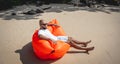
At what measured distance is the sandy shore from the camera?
691cm

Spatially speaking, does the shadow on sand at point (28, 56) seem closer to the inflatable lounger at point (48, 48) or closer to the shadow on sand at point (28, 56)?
the shadow on sand at point (28, 56)

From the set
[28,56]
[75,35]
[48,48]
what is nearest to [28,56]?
[28,56]

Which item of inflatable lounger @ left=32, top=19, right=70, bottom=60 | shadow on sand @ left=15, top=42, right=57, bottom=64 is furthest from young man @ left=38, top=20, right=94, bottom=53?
shadow on sand @ left=15, top=42, right=57, bottom=64

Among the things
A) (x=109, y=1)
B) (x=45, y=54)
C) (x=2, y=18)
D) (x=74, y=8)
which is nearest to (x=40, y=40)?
(x=45, y=54)

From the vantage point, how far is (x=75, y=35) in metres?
8.39

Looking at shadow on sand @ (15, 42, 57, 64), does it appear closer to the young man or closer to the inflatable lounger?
the inflatable lounger

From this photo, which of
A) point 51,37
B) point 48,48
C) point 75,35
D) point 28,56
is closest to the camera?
point 48,48

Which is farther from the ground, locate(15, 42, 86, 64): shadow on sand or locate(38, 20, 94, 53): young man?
locate(38, 20, 94, 53): young man

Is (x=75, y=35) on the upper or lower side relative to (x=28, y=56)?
upper

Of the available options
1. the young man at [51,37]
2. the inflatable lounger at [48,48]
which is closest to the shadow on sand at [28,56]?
the inflatable lounger at [48,48]

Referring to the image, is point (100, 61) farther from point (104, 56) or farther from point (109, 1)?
point (109, 1)

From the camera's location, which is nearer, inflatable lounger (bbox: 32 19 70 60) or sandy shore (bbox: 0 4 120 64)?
inflatable lounger (bbox: 32 19 70 60)

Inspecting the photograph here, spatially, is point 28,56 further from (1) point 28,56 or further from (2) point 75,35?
(2) point 75,35

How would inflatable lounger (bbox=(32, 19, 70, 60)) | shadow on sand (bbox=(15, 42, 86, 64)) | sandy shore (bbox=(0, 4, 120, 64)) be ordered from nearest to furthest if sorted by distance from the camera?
1. inflatable lounger (bbox=(32, 19, 70, 60))
2. shadow on sand (bbox=(15, 42, 86, 64))
3. sandy shore (bbox=(0, 4, 120, 64))
